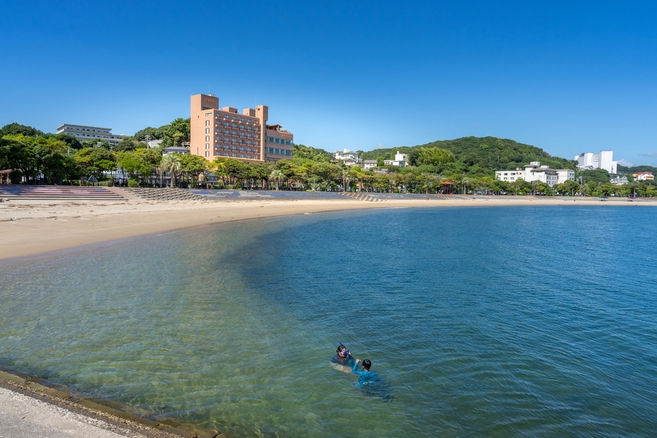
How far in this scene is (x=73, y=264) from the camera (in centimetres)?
1919

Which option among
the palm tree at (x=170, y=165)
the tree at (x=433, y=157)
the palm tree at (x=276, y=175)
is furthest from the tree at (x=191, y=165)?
the tree at (x=433, y=157)

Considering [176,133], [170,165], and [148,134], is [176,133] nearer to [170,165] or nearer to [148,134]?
[148,134]

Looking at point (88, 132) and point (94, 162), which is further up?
point (88, 132)

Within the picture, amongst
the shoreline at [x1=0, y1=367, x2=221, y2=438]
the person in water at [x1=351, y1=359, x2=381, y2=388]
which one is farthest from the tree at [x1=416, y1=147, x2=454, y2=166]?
the shoreline at [x1=0, y1=367, x2=221, y2=438]

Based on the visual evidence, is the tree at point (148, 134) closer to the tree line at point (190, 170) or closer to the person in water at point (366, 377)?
the tree line at point (190, 170)

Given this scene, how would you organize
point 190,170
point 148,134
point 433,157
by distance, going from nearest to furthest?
point 190,170 < point 148,134 < point 433,157

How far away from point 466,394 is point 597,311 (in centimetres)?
897

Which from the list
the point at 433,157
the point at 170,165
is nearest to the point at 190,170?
the point at 170,165

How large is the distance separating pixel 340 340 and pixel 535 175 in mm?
180134

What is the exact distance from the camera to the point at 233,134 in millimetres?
109750

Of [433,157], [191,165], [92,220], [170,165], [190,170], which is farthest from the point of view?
[433,157]

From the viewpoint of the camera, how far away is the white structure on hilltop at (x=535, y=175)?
16738cm

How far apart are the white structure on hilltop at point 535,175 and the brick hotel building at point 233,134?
98976mm

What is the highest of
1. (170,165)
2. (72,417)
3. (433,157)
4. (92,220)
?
(433,157)
